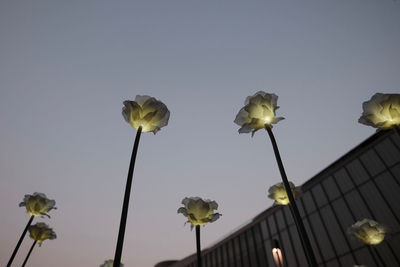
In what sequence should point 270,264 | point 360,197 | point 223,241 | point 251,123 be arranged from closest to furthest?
point 251,123
point 360,197
point 270,264
point 223,241

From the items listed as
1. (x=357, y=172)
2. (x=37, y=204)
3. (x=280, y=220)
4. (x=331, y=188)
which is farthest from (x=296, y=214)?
(x=280, y=220)

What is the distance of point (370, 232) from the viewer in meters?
8.98

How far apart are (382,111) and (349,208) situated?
2699 cm

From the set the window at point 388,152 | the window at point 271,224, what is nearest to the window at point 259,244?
the window at point 271,224

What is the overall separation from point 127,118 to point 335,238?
99.6ft

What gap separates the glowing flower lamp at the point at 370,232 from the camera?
8.84 meters

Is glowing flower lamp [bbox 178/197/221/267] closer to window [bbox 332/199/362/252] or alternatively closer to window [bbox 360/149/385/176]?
window [bbox 332/199/362/252]

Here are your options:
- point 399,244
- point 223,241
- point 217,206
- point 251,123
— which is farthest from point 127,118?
point 223,241

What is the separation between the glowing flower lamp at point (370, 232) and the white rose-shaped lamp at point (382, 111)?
6263 millimetres

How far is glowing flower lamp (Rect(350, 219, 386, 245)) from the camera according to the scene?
8.84 metres

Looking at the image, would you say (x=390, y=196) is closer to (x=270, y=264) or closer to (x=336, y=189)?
(x=336, y=189)

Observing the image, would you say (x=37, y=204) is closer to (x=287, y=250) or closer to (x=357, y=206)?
(x=357, y=206)

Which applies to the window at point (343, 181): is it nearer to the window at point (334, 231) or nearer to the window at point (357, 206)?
the window at point (357, 206)

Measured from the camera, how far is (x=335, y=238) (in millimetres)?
26688
